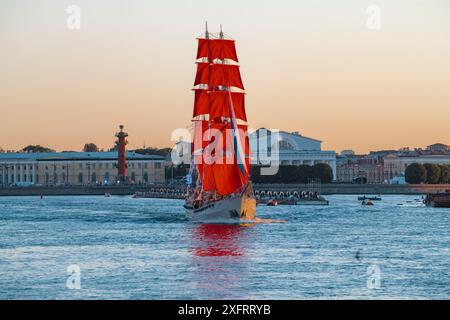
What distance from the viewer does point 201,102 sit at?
198ft

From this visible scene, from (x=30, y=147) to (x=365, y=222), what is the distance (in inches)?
5600

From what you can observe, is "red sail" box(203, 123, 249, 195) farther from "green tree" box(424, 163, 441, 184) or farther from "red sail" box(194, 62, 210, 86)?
"green tree" box(424, 163, 441, 184)

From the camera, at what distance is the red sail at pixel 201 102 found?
60031 millimetres

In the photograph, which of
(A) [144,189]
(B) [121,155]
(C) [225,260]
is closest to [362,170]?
(B) [121,155]

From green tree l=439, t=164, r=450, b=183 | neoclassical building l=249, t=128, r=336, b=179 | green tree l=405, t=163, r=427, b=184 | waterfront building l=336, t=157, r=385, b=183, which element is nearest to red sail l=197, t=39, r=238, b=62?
neoclassical building l=249, t=128, r=336, b=179

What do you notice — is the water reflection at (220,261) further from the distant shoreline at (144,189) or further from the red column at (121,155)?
the red column at (121,155)

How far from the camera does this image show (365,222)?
188ft

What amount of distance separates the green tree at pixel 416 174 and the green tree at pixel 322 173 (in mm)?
9258

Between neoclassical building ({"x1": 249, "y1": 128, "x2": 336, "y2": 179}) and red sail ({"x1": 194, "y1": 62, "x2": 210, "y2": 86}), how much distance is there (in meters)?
77.9

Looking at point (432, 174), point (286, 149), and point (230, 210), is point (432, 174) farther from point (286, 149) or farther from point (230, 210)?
point (230, 210)

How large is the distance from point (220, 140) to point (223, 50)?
5517mm
